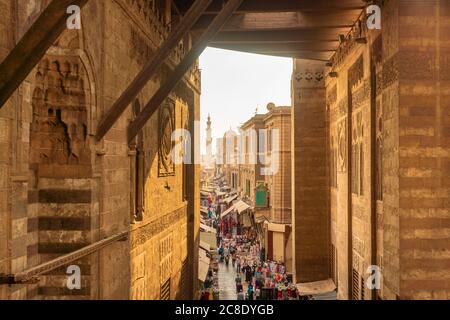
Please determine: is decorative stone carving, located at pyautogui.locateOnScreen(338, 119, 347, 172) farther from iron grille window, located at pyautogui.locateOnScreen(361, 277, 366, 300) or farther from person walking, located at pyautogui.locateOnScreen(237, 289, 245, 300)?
person walking, located at pyautogui.locateOnScreen(237, 289, 245, 300)

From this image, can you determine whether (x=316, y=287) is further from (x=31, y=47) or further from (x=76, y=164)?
(x=31, y=47)

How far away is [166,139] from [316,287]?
8.80 meters

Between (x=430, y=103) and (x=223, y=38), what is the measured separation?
26.5 feet

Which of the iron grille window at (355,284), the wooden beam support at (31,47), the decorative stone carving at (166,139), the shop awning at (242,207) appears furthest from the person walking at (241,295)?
the wooden beam support at (31,47)

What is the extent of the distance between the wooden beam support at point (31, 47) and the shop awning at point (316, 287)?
1391 centimetres

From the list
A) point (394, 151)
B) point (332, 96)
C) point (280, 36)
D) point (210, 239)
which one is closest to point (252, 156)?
point (210, 239)

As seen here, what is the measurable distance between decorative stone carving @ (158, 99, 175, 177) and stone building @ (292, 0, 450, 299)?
4587 mm

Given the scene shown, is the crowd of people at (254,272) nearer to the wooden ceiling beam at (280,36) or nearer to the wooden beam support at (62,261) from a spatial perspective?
the wooden ceiling beam at (280,36)

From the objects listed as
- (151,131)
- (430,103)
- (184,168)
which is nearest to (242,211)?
(184,168)

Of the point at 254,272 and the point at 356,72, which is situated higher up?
the point at 356,72

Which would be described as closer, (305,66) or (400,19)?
(400,19)

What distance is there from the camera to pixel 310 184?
707 inches

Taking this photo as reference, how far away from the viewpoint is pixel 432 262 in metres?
7.21

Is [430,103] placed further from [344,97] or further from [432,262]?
[344,97]
